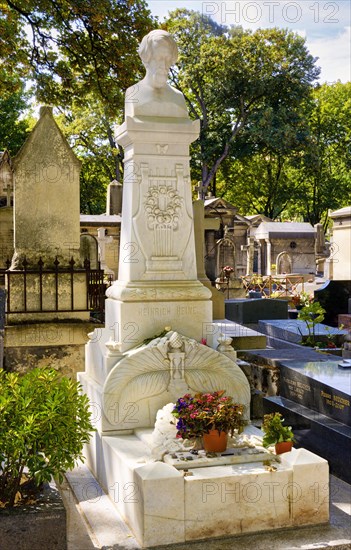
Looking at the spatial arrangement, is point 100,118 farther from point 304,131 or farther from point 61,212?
point 61,212

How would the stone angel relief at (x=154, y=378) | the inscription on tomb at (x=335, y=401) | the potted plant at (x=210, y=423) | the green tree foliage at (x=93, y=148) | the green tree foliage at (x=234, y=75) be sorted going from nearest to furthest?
the potted plant at (x=210, y=423)
the stone angel relief at (x=154, y=378)
the inscription on tomb at (x=335, y=401)
the green tree foliage at (x=234, y=75)
the green tree foliage at (x=93, y=148)

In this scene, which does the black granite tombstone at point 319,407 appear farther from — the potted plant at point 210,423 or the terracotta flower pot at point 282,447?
the potted plant at point 210,423

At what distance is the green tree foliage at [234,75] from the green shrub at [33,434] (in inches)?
1229

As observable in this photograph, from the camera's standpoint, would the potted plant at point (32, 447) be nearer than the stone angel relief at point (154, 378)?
Yes

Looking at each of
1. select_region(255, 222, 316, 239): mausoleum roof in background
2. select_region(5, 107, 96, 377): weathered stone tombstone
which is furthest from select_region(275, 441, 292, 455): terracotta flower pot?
select_region(255, 222, 316, 239): mausoleum roof in background

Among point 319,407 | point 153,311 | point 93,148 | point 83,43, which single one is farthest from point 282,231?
point 153,311

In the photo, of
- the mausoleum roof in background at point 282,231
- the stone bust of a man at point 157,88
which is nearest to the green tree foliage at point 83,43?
the stone bust of a man at point 157,88

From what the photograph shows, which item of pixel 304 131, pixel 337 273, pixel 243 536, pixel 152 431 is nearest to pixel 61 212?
pixel 152 431

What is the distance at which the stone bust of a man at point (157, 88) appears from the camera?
6246 mm

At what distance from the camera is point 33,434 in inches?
166

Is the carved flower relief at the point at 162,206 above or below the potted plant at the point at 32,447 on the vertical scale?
above

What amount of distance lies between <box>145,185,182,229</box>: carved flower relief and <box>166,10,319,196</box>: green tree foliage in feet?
95.4

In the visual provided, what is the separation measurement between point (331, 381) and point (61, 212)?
450cm

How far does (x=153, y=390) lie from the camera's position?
5746 millimetres
